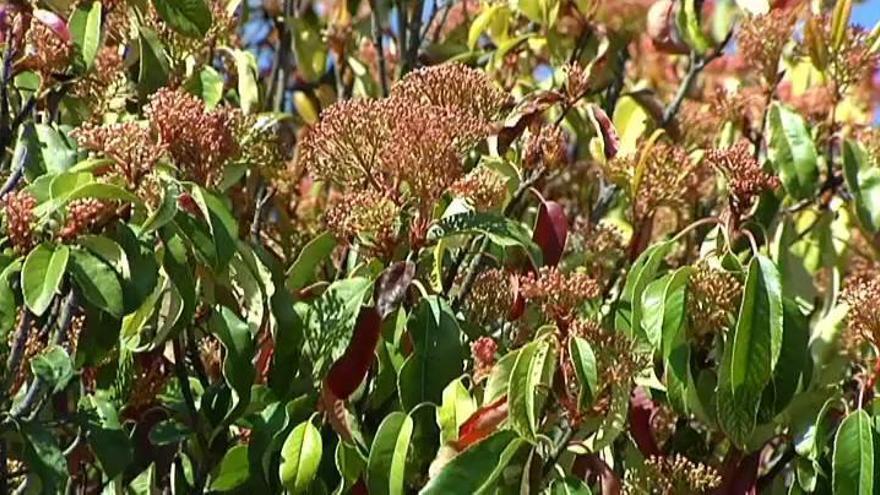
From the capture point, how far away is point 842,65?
1878 mm

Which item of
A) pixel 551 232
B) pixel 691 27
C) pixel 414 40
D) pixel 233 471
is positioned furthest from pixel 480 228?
pixel 414 40

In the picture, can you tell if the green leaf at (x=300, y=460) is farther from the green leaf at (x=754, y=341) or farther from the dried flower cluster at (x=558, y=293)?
the green leaf at (x=754, y=341)

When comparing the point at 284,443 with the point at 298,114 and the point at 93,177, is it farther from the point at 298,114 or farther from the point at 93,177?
the point at 298,114

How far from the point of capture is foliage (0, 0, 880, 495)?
1.34 m

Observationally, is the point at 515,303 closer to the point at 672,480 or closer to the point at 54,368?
the point at 672,480

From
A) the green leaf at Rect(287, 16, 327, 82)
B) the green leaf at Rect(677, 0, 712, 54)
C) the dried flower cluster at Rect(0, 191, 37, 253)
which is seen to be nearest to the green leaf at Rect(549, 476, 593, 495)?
the dried flower cluster at Rect(0, 191, 37, 253)

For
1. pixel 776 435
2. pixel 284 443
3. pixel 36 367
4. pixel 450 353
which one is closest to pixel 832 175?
pixel 776 435

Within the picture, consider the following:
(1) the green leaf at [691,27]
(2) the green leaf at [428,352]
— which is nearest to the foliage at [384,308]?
(2) the green leaf at [428,352]

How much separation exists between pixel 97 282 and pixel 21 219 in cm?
9

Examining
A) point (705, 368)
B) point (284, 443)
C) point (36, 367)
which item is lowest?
point (705, 368)

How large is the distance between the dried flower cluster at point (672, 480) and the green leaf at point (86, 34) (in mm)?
663

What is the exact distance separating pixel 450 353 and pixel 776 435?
18.3 inches

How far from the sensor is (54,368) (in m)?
1.33

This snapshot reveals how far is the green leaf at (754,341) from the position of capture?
4.47 ft
